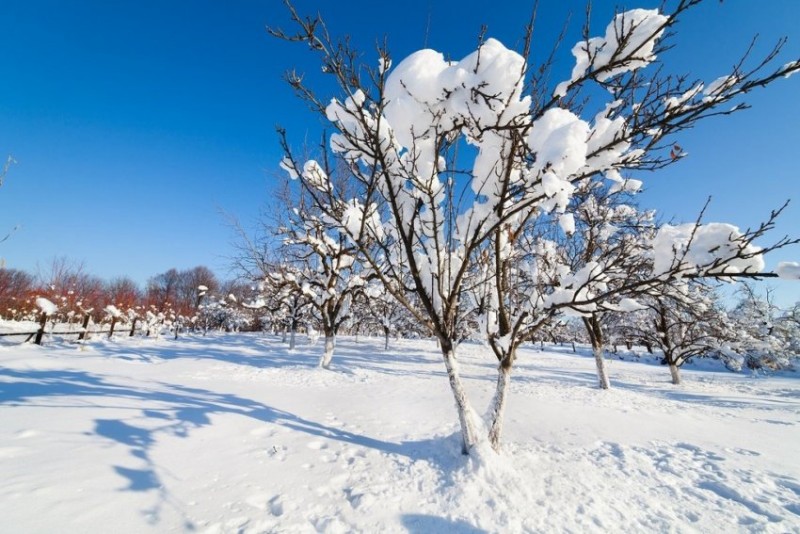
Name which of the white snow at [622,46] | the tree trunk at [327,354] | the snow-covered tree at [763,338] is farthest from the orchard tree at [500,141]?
the snow-covered tree at [763,338]

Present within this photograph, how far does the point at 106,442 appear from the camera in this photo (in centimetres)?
361

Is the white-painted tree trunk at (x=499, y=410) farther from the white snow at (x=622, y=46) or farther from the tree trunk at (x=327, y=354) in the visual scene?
the tree trunk at (x=327, y=354)

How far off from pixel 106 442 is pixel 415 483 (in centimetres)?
368

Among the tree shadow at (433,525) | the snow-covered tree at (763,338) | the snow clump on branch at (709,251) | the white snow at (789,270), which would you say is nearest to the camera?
the white snow at (789,270)

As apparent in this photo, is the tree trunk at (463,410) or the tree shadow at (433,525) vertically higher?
the tree trunk at (463,410)

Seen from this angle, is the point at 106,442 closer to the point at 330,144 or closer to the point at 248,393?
the point at 248,393

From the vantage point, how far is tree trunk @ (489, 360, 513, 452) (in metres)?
3.94

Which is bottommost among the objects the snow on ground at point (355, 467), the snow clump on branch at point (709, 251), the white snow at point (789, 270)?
the snow on ground at point (355, 467)

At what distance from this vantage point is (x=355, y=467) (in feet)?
12.0

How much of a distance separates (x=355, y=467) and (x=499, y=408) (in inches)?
76.8

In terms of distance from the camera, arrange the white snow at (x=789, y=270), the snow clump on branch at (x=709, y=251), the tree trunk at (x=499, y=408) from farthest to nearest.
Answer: the tree trunk at (x=499, y=408), the snow clump on branch at (x=709, y=251), the white snow at (x=789, y=270)

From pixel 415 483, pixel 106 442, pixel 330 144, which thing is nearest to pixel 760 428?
pixel 415 483

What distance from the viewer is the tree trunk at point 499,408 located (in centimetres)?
394

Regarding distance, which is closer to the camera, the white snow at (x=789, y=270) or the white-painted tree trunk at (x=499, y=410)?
the white snow at (x=789, y=270)
